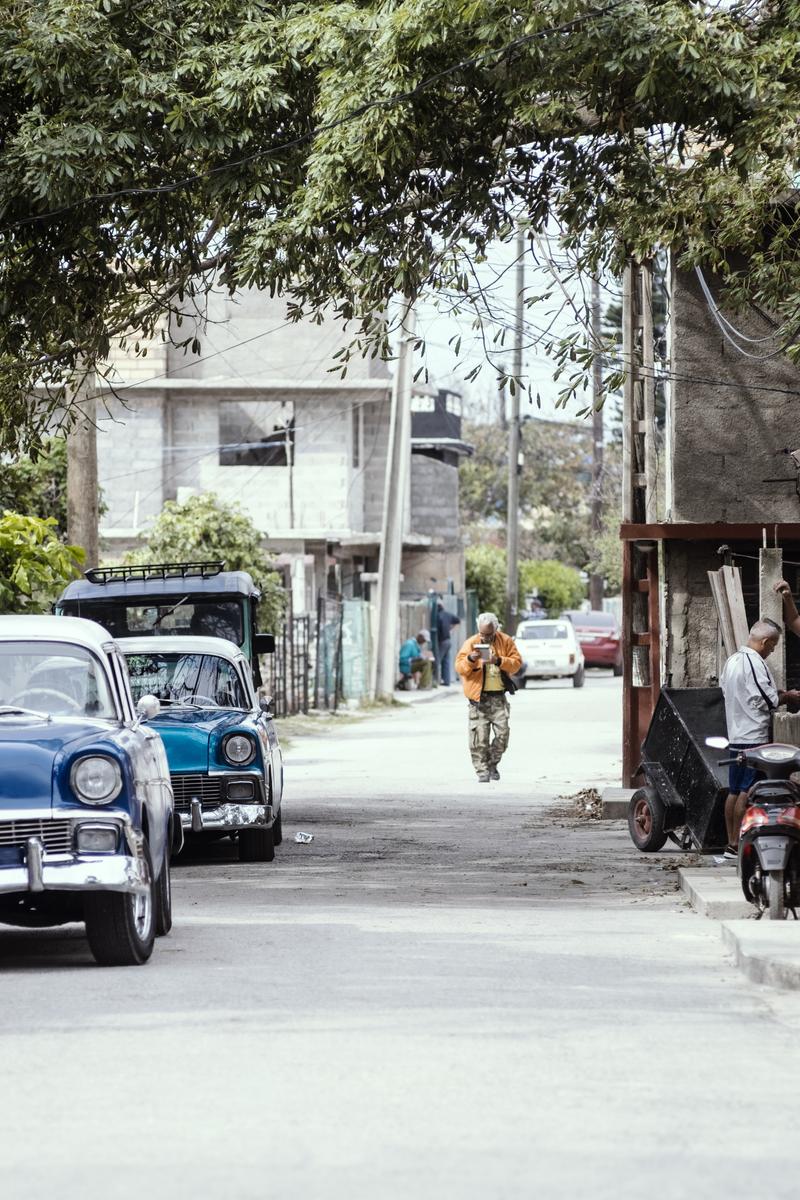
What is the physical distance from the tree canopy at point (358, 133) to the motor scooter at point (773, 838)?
3.57m

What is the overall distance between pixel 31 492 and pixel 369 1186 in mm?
21508

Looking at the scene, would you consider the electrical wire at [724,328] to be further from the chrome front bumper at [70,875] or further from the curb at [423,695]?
the curb at [423,695]

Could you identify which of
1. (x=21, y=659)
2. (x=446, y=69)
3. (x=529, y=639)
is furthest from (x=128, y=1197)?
(x=529, y=639)

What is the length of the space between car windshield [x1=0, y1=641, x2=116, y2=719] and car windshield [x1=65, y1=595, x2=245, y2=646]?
848cm

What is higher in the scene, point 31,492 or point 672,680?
point 31,492

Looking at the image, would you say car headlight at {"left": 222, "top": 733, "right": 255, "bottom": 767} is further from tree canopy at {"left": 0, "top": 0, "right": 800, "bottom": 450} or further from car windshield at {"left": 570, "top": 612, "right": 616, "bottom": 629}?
car windshield at {"left": 570, "top": 612, "right": 616, "bottom": 629}

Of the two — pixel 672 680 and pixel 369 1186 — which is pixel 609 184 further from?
pixel 369 1186

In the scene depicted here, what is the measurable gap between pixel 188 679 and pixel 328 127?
533 centimetres

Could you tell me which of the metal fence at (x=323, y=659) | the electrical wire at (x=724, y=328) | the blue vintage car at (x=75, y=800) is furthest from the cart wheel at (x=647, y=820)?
the metal fence at (x=323, y=659)

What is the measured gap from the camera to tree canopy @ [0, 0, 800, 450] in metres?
12.5

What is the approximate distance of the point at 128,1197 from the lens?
17.0 ft

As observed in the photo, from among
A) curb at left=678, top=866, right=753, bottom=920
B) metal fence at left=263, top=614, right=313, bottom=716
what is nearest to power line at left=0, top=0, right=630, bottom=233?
curb at left=678, top=866, right=753, bottom=920

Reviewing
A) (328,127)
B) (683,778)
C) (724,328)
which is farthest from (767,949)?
(724,328)

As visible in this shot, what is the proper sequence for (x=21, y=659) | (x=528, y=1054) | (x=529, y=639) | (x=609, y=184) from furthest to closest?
1. (x=529, y=639)
2. (x=609, y=184)
3. (x=21, y=659)
4. (x=528, y=1054)
